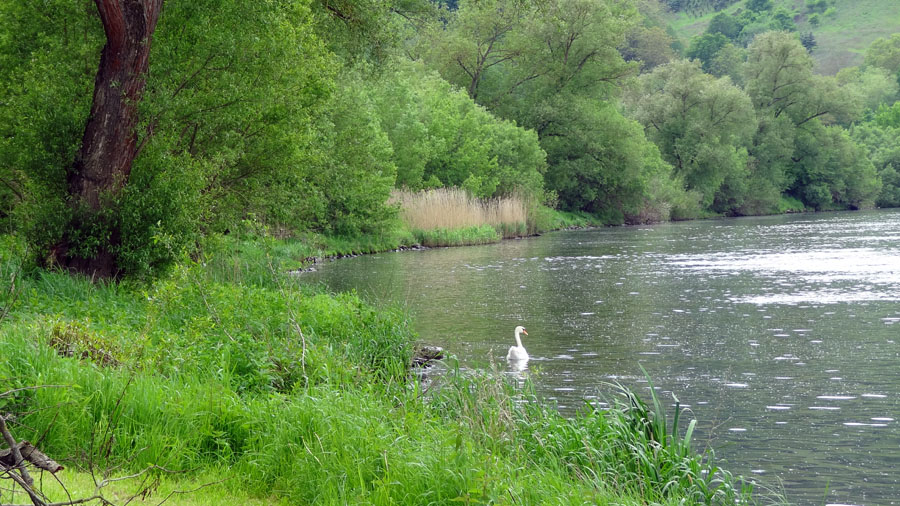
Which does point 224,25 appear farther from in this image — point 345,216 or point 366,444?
point 345,216

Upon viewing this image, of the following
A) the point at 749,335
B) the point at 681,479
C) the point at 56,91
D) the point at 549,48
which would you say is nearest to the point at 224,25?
the point at 56,91

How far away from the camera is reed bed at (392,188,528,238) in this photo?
44.0 m

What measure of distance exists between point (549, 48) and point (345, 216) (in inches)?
1235

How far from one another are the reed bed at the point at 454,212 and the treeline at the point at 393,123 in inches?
→ 73.8

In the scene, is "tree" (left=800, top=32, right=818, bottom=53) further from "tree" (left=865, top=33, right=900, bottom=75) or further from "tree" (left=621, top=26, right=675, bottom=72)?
"tree" (left=621, top=26, right=675, bottom=72)

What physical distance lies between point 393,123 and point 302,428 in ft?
131

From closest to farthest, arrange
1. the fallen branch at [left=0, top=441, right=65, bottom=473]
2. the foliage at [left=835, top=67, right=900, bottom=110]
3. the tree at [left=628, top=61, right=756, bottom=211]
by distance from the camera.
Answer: the fallen branch at [left=0, top=441, right=65, bottom=473], the tree at [left=628, top=61, right=756, bottom=211], the foliage at [left=835, top=67, right=900, bottom=110]

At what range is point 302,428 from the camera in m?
7.98

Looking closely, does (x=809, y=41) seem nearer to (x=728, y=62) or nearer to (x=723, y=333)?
→ (x=728, y=62)

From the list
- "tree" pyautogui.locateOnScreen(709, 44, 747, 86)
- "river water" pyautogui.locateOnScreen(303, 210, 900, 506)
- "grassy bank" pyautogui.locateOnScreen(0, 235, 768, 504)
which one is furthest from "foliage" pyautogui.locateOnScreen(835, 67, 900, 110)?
"grassy bank" pyautogui.locateOnScreen(0, 235, 768, 504)

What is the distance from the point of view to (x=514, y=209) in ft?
169

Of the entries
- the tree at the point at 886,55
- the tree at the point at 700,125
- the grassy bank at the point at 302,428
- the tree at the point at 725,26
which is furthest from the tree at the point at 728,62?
the grassy bank at the point at 302,428

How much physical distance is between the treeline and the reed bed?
6.15ft

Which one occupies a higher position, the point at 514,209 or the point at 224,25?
the point at 224,25
